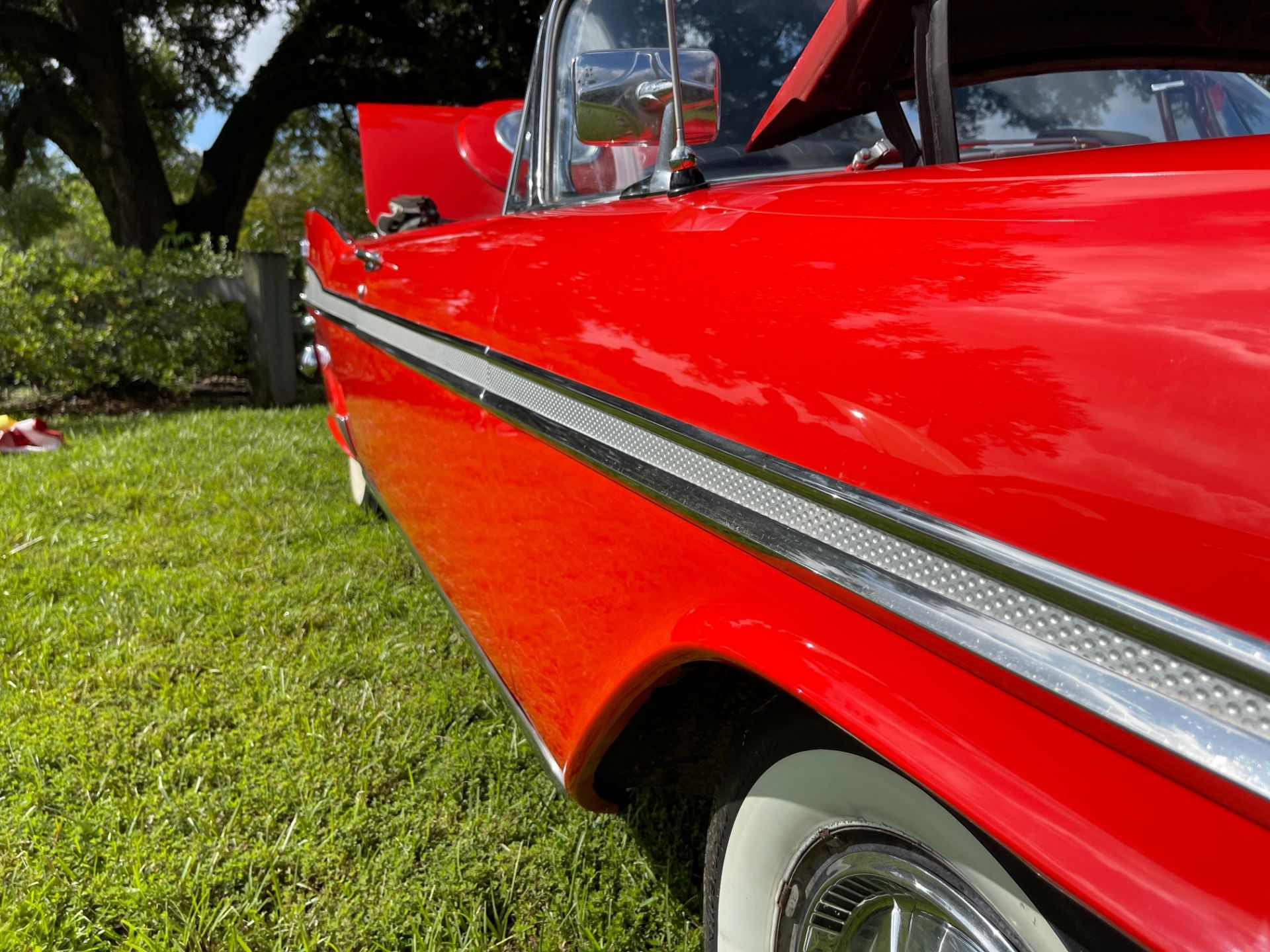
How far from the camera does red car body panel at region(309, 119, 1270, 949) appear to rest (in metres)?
0.62

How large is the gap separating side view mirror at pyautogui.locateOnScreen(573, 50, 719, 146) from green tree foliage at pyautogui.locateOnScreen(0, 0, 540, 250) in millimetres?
10178

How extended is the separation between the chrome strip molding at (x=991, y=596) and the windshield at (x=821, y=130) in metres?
0.89

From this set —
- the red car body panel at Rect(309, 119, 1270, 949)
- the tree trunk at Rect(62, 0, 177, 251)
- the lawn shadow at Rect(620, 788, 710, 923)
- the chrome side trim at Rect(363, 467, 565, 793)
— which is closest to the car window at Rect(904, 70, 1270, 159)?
the red car body panel at Rect(309, 119, 1270, 949)

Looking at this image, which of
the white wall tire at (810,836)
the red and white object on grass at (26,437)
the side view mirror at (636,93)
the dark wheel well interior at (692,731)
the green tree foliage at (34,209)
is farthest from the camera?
the green tree foliage at (34,209)

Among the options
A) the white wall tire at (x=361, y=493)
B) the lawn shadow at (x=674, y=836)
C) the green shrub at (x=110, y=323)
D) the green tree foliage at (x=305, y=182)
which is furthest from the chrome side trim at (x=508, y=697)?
the green tree foliage at (x=305, y=182)

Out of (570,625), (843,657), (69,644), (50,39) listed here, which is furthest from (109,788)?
(50,39)

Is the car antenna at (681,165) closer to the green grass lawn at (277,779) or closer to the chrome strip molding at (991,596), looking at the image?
the chrome strip molding at (991,596)

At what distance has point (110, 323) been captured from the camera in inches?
252

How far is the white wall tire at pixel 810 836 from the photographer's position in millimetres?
824

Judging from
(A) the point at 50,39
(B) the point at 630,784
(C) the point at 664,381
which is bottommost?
(B) the point at 630,784

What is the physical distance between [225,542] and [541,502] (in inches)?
98.8

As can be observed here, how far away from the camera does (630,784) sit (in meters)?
1.46

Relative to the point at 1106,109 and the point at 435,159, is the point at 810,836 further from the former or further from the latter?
the point at 435,159

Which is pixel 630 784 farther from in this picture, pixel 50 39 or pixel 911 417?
pixel 50 39
